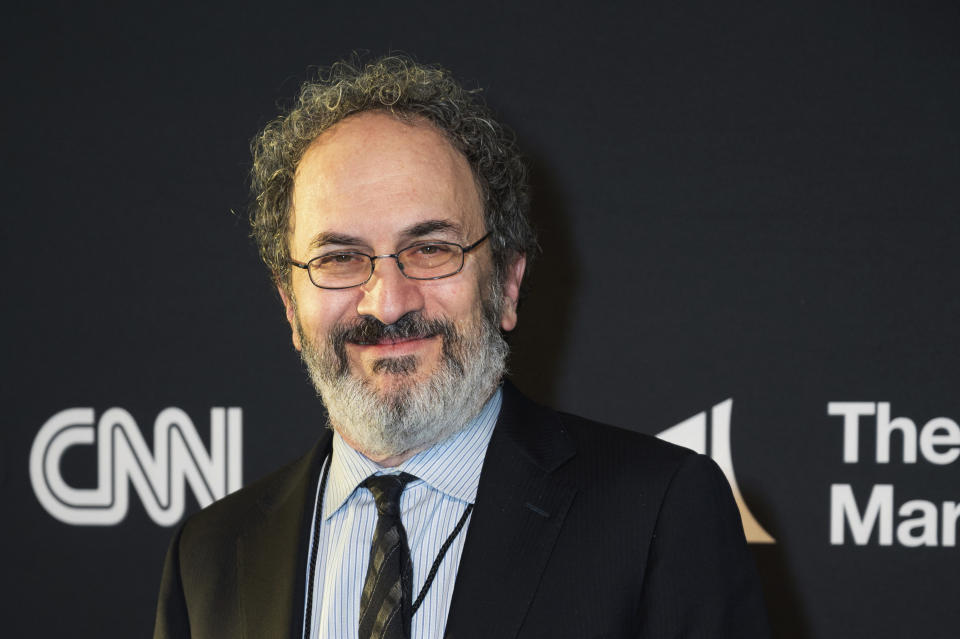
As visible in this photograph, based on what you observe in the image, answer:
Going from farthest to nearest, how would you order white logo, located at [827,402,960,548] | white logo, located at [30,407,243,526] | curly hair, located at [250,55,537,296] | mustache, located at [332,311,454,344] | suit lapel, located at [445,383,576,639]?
1. white logo, located at [30,407,243,526]
2. white logo, located at [827,402,960,548]
3. curly hair, located at [250,55,537,296]
4. mustache, located at [332,311,454,344]
5. suit lapel, located at [445,383,576,639]

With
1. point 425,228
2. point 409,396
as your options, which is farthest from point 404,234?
point 409,396

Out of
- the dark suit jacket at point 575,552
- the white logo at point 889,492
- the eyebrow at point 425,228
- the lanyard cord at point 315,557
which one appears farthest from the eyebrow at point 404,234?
the white logo at point 889,492

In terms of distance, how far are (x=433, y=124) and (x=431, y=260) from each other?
0.27m

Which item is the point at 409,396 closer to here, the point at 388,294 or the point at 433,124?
the point at 388,294

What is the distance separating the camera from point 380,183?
4.39ft

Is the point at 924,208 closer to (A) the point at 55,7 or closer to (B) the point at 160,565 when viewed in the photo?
(B) the point at 160,565

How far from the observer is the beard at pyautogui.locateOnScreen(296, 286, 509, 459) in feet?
4.36

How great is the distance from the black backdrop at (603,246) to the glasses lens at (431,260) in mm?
747

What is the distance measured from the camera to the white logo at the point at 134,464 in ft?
7.09

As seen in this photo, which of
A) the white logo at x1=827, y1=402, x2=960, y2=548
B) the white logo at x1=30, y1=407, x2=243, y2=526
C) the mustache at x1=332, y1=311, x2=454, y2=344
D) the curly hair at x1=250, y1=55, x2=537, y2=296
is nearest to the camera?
the mustache at x1=332, y1=311, x2=454, y2=344

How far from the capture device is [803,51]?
2.00 meters

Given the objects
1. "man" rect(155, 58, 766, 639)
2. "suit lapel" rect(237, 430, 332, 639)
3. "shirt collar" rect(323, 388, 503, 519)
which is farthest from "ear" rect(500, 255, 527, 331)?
"suit lapel" rect(237, 430, 332, 639)

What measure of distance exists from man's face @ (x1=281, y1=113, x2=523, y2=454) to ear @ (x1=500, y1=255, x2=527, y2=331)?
0.07 metres

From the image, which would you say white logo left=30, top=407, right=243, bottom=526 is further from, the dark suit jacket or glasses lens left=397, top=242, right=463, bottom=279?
glasses lens left=397, top=242, right=463, bottom=279
